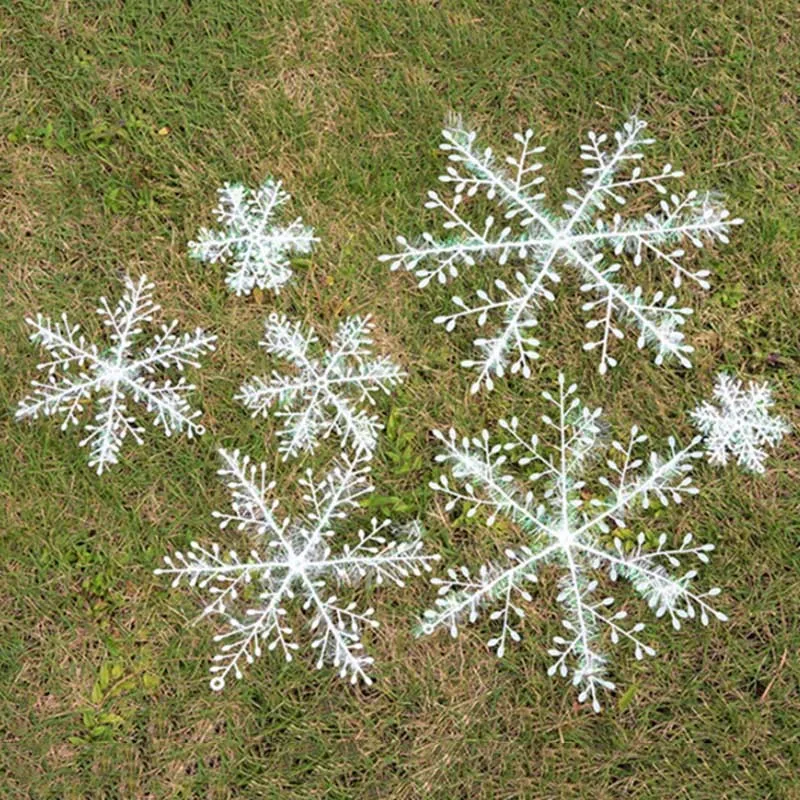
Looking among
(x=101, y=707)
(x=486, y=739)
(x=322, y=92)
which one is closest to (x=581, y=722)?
(x=486, y=739)

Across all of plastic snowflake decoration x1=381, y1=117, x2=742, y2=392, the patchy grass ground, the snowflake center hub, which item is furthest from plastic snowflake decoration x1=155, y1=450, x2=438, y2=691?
plastic snowflake decoration x1=381, y1=117, x2=742, y2=392

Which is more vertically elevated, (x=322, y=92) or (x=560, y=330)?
(x=322, y=92)

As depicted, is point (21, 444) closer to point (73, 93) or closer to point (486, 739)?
point (73, 93)

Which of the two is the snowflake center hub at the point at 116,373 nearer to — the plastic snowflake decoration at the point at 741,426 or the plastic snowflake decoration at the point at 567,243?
the plastic snowflake decoration at the point at 567,243

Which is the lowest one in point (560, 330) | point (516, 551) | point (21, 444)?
point (516, 551)

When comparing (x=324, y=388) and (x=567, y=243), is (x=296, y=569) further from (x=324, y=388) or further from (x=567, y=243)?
(x=567, y=243)

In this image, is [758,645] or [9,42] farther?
[9,42]

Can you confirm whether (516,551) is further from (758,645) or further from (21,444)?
(21,444)
